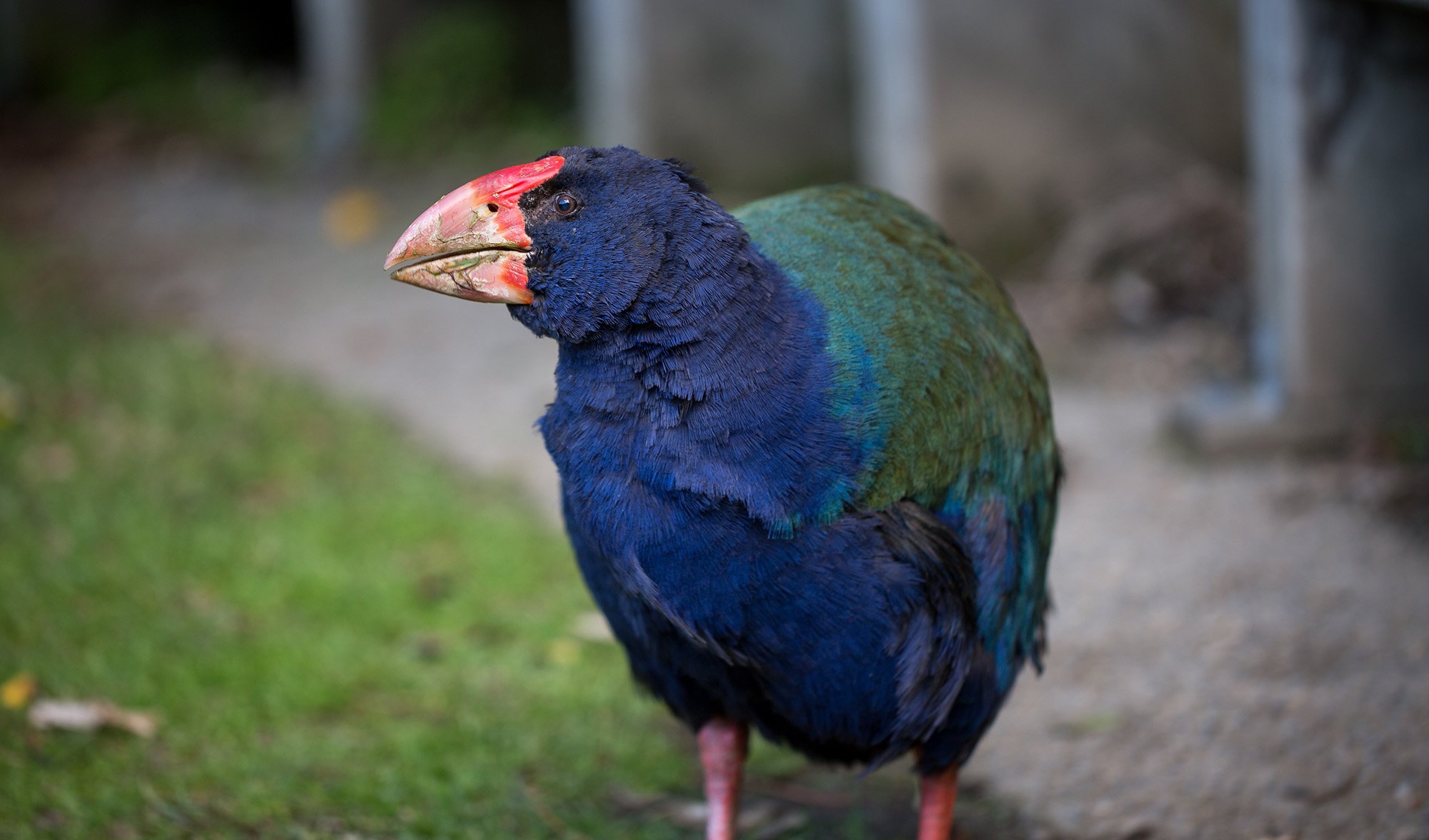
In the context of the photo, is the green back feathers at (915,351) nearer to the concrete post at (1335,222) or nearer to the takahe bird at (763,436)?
the takahe bird at (763,436)

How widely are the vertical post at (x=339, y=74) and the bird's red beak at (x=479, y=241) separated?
622cm

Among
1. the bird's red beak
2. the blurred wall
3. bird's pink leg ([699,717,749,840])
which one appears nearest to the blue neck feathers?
the bird's red beak

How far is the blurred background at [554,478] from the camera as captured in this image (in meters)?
2.91

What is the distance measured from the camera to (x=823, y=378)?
2066mm

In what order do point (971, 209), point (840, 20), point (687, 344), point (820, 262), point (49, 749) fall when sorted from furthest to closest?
point (840, 20)
point (971, 209)
point (49, 749)
point (820, 262)
point (687, 344)

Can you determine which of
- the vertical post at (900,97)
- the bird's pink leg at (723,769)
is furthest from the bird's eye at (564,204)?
the vertical post at (900,97)

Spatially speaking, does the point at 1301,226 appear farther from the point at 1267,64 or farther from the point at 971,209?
the point at 971,209

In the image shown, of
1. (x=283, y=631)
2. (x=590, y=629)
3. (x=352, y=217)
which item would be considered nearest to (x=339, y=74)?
(x=352, y=217)

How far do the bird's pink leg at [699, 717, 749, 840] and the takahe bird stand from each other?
22cm

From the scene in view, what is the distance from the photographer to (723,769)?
2615 mm

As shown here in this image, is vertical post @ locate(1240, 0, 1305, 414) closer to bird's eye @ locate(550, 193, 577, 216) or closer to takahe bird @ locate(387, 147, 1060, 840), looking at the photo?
takahe bird @ locate(387, 147, 1060, 840)

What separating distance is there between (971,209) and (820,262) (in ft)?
10.4

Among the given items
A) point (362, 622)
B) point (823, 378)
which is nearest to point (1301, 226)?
point (823, 378)

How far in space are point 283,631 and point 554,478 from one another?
113cm
